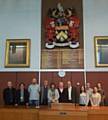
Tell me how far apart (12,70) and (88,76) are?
2631mm

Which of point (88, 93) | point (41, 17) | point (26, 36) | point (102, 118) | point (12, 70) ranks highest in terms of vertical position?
point (41, 17)

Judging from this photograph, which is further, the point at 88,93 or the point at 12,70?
the point at 12,70

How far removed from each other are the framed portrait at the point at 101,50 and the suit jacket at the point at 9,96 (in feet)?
9.74

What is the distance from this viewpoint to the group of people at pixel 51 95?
338 inches

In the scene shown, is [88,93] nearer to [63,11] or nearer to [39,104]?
[39,104]

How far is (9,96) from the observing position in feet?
28.9

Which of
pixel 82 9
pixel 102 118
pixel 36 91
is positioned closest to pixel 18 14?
pixel 82 9

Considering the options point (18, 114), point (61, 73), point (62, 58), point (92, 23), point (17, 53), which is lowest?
point (18, 114)

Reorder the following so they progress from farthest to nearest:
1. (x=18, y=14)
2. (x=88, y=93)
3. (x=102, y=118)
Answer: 1. (x=18, y=14)
2. (x=88, y=93)
3. (x=102, y=118)

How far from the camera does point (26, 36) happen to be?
9680mm

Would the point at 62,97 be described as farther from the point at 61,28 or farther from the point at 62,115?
the point at 61,28

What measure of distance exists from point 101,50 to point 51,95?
238cm

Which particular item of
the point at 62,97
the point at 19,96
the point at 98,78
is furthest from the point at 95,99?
the point at 19,96

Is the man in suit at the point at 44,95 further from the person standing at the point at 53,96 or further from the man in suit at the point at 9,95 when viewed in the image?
the man in suit at the point at 9,95
